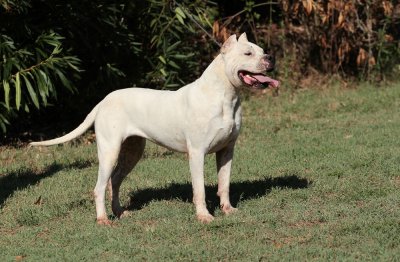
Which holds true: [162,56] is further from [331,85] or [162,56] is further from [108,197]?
[108,197]

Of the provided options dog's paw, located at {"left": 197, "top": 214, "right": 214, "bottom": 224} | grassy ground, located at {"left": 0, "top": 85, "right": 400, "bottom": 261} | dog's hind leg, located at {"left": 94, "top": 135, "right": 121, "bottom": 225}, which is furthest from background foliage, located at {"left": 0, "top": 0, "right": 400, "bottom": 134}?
dog's paw, located at {"left": 197, "top": 214, "right": 214, "bottom": 224}

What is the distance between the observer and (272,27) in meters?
16.3

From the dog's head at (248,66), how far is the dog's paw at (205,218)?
119 centimetres

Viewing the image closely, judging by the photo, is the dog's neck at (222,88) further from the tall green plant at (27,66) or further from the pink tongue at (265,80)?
the tall green plant at (27,66)

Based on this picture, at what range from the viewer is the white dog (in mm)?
7195

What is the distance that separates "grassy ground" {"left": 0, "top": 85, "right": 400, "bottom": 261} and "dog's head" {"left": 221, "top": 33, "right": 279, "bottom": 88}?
46.7 inches

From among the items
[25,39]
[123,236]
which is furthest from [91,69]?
[123,236]

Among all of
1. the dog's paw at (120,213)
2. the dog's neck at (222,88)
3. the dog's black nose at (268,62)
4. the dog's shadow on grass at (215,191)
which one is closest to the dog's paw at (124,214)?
the dog's paw at (120,213)

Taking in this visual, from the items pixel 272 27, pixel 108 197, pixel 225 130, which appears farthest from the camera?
pixel 272 27

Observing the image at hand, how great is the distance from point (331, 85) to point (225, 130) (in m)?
8.86

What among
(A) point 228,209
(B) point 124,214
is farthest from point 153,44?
(A) point 228,209

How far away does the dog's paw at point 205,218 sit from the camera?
7.18 metres

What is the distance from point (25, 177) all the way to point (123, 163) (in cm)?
214

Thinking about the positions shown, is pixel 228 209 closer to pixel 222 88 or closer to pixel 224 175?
pixel 224 175
